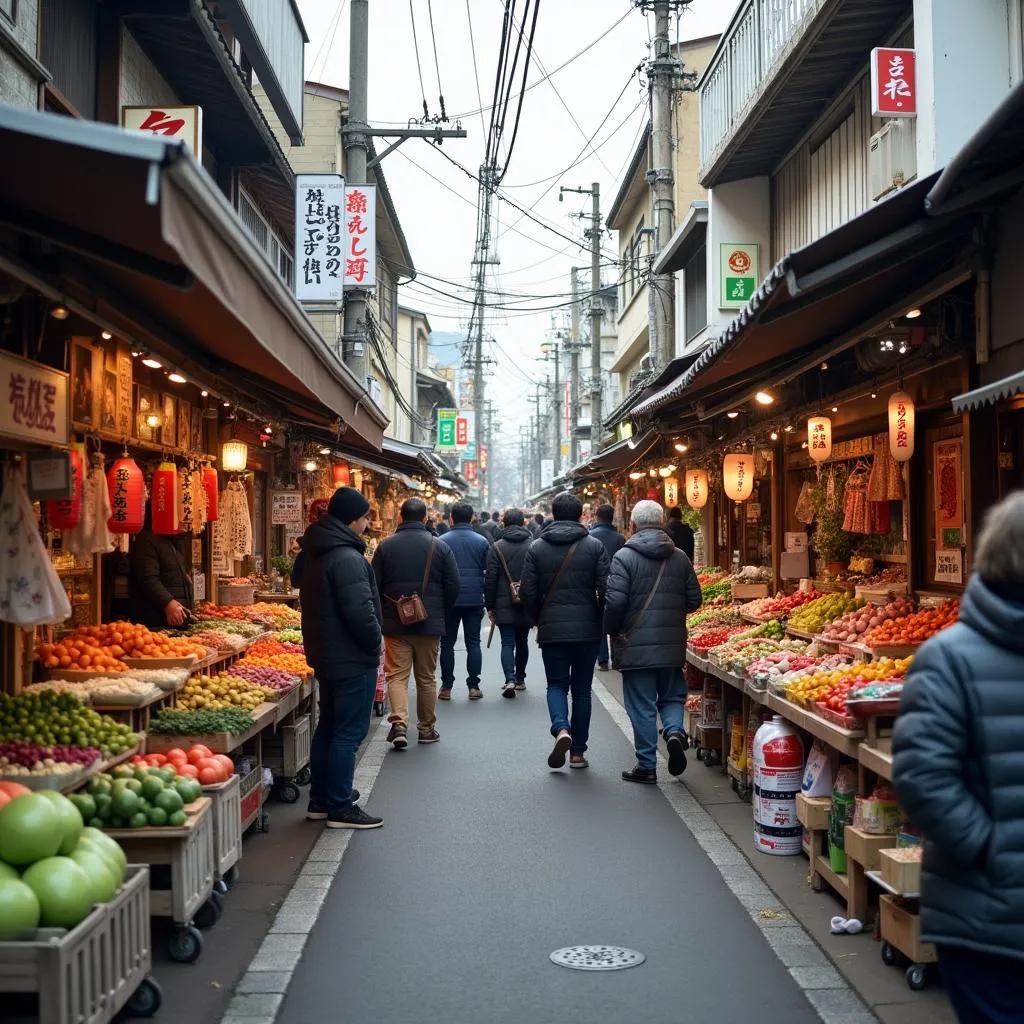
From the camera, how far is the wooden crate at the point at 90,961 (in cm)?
423

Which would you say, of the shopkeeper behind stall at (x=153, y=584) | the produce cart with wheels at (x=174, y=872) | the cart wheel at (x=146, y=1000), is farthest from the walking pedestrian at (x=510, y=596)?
the cart wheel at (x=146, y=1000)

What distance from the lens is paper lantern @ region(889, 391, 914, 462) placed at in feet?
28.6

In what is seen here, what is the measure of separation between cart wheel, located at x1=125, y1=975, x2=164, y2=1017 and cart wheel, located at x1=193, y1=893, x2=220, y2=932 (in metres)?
1.16

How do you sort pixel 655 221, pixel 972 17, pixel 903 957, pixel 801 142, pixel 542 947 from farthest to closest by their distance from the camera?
pixel 655 221 → pixel 801 142 → pixel 972 17 → pixel 542 947 → pixel 903 957

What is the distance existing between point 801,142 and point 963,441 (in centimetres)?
778

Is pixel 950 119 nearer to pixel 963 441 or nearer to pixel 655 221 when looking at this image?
pixel 963 441

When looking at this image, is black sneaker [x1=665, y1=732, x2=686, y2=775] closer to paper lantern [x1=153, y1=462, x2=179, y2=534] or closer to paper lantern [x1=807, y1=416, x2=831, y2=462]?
paper lantern [x1=807, y1=416, x2=831, y2=462]

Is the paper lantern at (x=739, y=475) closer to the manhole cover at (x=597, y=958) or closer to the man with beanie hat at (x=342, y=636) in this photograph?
the man with beanie hat at (x=342, y=636)

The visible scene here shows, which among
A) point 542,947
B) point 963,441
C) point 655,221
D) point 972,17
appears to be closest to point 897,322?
point 963,441

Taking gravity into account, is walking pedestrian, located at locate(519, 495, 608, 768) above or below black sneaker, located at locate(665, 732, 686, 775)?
above

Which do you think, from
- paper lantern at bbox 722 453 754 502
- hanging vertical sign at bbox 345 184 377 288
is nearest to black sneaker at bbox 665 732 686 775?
paper lantern at bbox 722 453 754 502

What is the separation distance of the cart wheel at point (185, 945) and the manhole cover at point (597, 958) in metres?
1.80

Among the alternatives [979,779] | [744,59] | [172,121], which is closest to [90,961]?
[979,779]

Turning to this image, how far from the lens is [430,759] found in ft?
36.1
